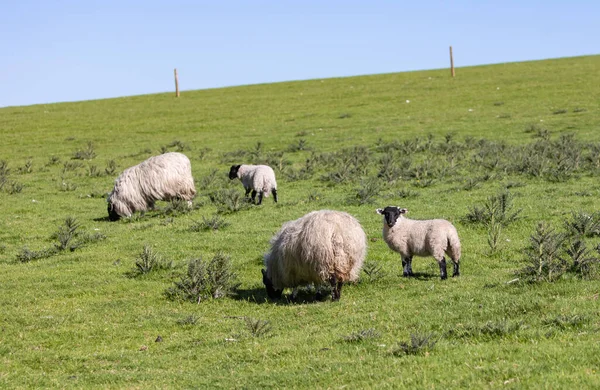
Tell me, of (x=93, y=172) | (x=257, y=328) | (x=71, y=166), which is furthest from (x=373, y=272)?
(x=71, y=166)

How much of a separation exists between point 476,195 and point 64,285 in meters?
11.6

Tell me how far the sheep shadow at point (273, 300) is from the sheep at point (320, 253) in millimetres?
259

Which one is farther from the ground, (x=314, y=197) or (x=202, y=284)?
(x=314, y=197)

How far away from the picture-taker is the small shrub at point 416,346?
808 centimetres

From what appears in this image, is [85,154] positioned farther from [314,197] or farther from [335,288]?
[335,288]

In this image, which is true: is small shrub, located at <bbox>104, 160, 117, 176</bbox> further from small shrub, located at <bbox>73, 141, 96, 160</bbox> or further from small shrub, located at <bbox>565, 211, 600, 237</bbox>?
small shrub, located at <bbox>565, 211, 600, 237</bbox>

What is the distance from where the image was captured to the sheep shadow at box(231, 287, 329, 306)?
11.8m

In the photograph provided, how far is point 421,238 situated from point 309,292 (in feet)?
6.95

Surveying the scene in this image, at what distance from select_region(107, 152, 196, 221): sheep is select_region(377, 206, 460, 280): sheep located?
950 centimetres

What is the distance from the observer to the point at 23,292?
12852 mm

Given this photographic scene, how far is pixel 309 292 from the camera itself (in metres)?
12.4

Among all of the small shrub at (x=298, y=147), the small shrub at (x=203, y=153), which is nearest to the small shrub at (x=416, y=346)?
the small shrub at (x=203, y=153)

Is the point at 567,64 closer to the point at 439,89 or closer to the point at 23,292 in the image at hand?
the point at 439,89

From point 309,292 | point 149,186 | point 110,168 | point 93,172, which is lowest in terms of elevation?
point 309,292
